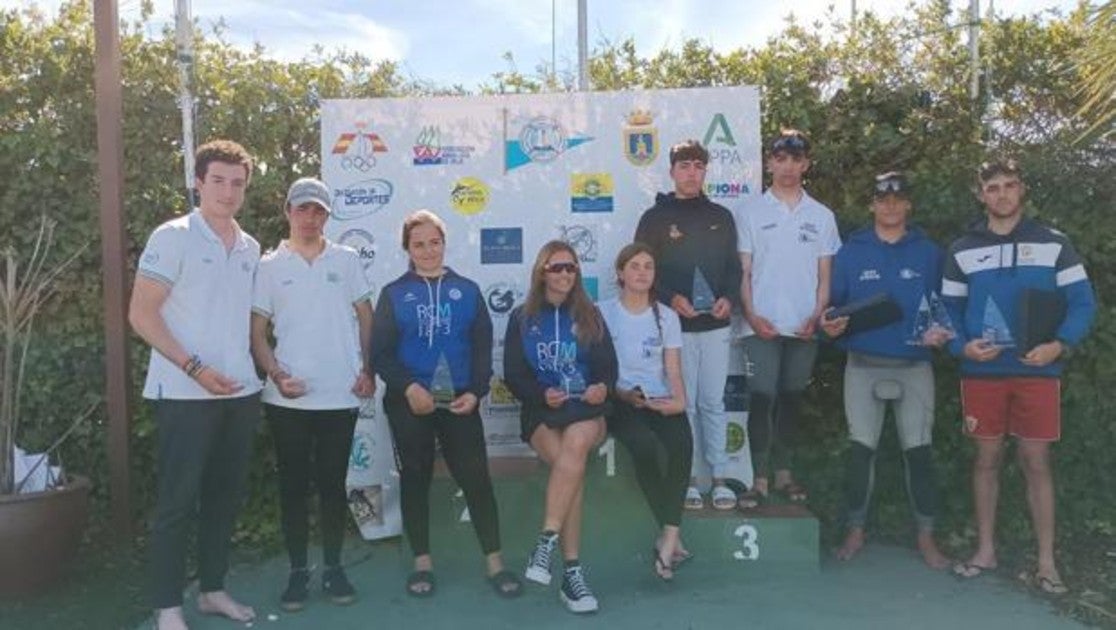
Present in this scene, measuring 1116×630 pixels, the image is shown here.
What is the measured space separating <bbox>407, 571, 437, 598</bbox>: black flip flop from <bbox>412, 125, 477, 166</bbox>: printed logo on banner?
7.22 ft

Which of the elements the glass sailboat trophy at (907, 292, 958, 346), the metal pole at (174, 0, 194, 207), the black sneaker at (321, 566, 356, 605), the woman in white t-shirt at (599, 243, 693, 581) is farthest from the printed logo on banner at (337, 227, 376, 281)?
the glass sailboat trophy at (907, 292, 958, 346)

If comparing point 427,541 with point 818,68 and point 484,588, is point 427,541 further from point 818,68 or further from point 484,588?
point 818,68

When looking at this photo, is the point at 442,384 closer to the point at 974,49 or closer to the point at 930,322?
the point at 930,322

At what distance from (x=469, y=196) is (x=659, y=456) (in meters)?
1.84

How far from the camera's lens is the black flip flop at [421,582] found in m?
4.21

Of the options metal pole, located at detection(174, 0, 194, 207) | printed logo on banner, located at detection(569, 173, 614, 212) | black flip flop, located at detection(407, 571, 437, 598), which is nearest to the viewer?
black flip flop, located at detection(407, 571, 437, 598)

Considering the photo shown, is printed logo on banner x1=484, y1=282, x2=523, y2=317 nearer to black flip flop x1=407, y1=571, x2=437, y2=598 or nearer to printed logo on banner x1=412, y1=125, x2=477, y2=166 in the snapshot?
printed logo on banner x1=412, y1=125, x2=477, y2=166

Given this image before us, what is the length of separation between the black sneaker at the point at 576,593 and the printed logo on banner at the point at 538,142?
2.23 meters

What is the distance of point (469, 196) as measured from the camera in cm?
526

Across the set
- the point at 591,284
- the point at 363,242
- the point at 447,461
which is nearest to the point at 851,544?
the point at 591,284

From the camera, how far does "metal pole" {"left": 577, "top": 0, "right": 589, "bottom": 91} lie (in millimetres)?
6516

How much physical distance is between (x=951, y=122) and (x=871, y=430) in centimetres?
184

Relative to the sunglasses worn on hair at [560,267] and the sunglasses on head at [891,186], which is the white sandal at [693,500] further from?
the sunglasses on head at [891,186]

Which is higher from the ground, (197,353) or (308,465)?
(197,353)
